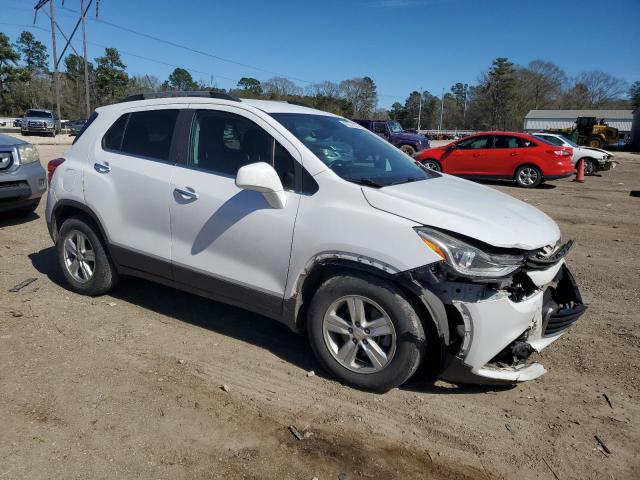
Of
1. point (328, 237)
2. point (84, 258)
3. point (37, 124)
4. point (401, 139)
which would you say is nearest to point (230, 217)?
point (328, 237)

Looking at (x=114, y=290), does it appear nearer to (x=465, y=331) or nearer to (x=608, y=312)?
(x=465, y=331)

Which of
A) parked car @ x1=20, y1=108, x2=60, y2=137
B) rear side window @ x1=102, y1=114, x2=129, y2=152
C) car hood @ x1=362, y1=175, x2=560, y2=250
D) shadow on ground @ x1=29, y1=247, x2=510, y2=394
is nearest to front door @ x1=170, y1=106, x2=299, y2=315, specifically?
shadow on ground @ x1=29, y1=247, x2=510, y2=394

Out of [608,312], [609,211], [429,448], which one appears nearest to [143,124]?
[429,448]

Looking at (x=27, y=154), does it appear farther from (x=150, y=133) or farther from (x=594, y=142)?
(x=594, y=142)

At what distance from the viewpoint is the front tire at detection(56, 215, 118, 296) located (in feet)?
14.8

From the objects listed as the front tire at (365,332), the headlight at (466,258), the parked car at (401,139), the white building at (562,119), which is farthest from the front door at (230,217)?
the white building at (562,119)

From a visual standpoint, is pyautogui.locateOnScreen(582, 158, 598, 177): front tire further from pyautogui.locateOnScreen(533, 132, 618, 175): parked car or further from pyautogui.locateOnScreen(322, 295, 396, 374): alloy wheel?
pyautogui.locateOnScreen(322, 295, 396, 374): alloy wheel

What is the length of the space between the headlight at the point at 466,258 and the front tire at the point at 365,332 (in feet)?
1.19

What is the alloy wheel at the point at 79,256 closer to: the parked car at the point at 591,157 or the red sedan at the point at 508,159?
the red sedan at the point at 508,159

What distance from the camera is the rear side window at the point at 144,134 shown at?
4.11 meters

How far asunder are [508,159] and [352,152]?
469 inches

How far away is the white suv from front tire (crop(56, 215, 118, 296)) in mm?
22

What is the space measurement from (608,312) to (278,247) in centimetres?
334

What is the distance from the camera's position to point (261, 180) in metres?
3.23
